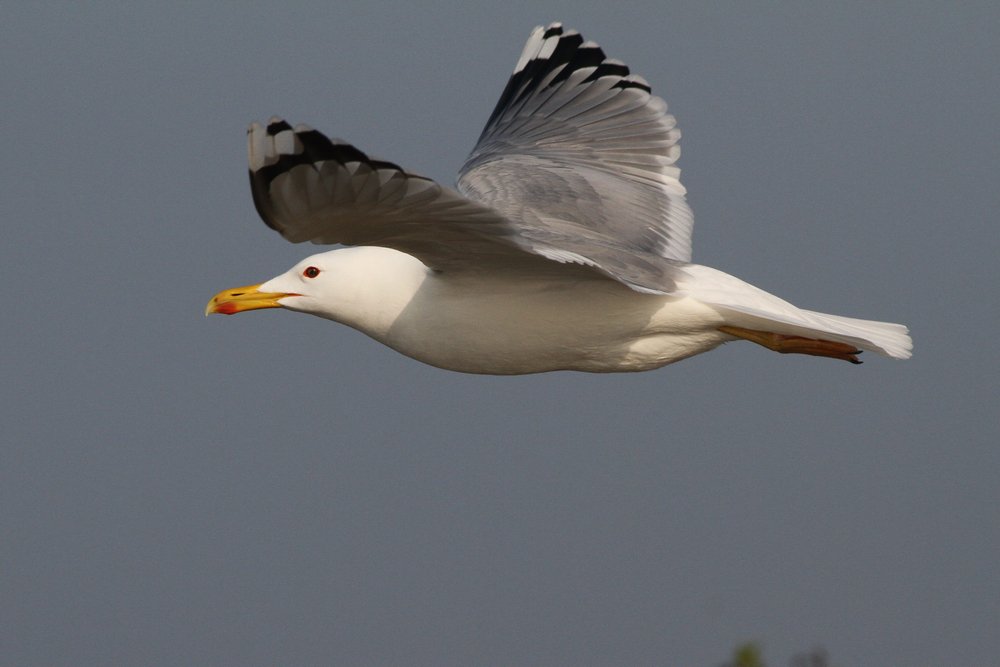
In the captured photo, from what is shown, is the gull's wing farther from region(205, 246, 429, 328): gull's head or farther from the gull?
region(205, 246, 429, 328): gull's head

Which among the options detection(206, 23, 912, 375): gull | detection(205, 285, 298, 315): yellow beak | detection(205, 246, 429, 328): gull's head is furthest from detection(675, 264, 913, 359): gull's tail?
detection(205, 285, 298, 315): yellow beak

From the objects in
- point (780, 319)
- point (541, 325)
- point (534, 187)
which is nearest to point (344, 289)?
point (541, 325)

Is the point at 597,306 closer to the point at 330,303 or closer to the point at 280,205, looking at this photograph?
the point at 330,303

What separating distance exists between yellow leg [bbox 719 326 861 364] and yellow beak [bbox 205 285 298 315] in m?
2.11

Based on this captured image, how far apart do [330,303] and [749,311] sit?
1.94 m

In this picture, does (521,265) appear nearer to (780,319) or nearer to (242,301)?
(780,319)

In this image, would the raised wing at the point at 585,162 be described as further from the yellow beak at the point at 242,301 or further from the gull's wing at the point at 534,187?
the yellow beak at the point at 242,301

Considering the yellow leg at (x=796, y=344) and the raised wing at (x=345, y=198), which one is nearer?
the raised wing at (x=345, y=198)

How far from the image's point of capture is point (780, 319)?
271 inches

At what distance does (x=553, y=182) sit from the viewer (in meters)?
8.66

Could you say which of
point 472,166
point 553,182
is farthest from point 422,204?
point 472,166

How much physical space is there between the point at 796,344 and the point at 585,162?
229cm

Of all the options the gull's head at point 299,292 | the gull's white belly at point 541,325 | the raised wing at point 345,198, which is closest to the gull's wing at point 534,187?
the raised wing at point 345,198

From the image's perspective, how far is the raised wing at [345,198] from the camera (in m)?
5.30
